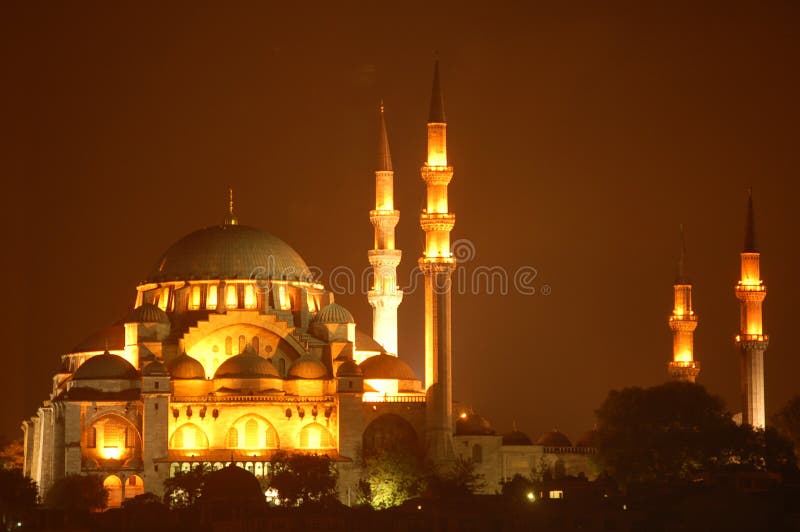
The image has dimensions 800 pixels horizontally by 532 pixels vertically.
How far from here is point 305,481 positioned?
81.8m

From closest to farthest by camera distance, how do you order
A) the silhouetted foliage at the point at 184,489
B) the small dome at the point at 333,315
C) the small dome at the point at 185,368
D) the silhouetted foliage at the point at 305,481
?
the silhouetted foliage at the point at 184,489 → the silhouetted foliage at the point at 305,481 → the small dome at the point at 185,368 → the small dome at the point at 333,315

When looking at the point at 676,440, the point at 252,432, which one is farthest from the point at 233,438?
the point at 676,440

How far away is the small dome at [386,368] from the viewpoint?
90500 mm

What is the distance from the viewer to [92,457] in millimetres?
85062

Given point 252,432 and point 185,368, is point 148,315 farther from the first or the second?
point 252,432

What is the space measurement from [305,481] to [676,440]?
1340cm

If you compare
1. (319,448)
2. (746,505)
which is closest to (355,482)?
(319,448)

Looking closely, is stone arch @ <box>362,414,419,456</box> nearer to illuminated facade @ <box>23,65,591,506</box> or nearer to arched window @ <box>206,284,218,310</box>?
illuminated facade @ <box>23,65,591,506</box>

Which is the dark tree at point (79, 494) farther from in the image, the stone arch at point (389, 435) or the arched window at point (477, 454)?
the arched window at point (477, 454)

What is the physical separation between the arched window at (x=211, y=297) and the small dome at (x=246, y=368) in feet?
16.5

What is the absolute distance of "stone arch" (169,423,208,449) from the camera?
8650 centimetres

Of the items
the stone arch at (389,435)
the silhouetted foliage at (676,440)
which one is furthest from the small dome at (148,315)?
the silhouetted foliage at (676,440)

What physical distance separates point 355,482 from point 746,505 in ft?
49.7

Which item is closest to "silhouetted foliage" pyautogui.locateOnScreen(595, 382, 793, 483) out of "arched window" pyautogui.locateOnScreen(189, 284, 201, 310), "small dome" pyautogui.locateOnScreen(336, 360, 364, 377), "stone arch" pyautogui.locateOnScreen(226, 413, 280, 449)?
"small dome" pyautogui.locateOnScreen(336, 360, 364, 377)
